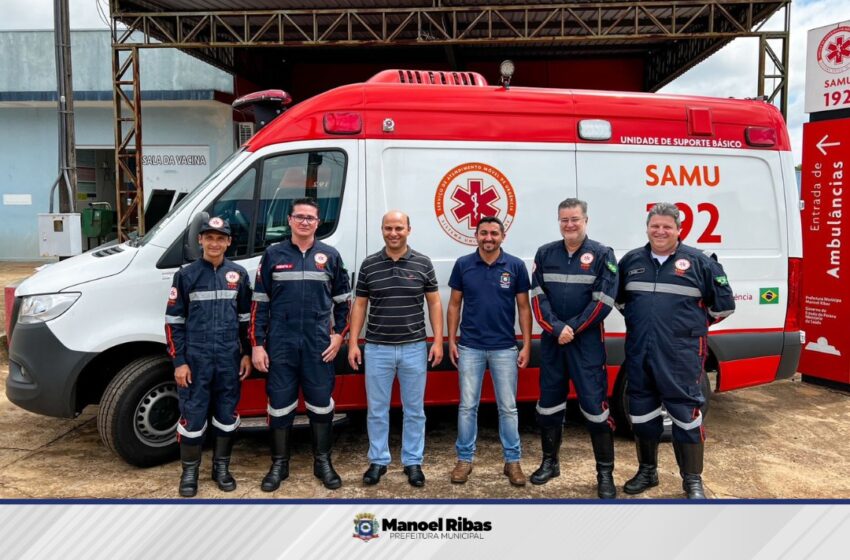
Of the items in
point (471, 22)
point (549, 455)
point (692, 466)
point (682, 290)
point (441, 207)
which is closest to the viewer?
point (682, 290)

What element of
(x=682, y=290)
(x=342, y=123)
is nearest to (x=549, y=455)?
(x=682, y=290)

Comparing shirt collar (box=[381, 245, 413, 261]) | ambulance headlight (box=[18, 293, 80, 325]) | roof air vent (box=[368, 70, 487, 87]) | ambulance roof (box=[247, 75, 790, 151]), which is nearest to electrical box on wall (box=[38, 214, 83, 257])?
ambulance headlight (box=[18, 293, 80, 325])

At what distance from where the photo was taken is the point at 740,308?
432 centimetres

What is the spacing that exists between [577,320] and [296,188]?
1.94 metres

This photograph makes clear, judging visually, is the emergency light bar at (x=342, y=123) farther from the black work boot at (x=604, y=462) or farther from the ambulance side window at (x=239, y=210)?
the black work boot at (x=604, y=462)

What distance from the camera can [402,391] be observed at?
373 cm

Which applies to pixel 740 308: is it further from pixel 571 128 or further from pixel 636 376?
pixel 571 128

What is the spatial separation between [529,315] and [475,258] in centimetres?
48

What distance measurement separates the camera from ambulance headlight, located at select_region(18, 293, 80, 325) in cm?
370

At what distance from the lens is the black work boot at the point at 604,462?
357cm

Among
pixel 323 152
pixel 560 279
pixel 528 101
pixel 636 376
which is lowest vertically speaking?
pixel 636 376

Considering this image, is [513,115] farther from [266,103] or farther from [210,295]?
[210,295]

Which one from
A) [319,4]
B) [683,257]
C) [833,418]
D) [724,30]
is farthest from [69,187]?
[724,30]

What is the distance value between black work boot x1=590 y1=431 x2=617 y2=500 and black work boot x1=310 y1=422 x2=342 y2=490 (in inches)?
61.2
